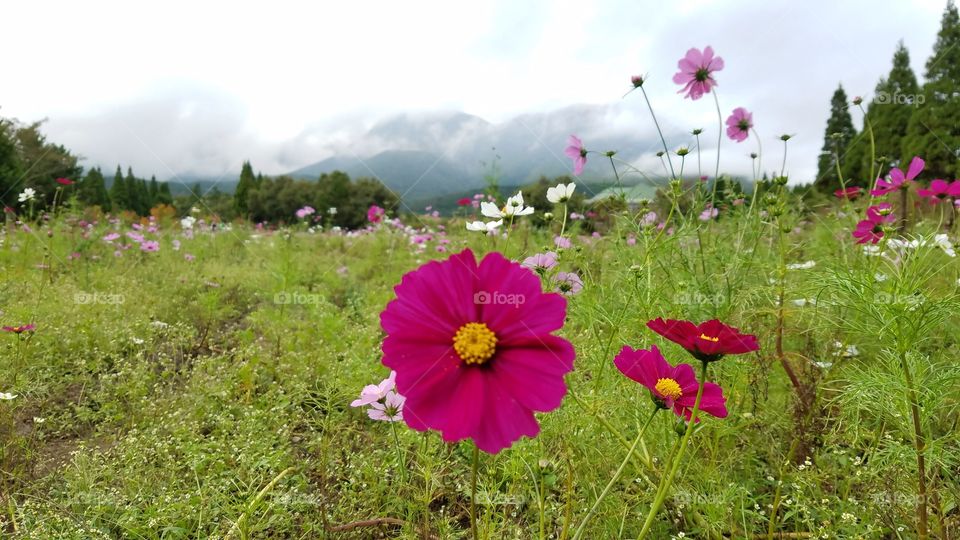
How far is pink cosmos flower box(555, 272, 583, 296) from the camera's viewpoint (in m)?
1.20

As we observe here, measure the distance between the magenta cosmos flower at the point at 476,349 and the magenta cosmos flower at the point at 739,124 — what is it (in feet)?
5.98

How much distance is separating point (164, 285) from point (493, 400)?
11.1ft

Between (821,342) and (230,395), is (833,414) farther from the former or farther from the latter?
(230,395)

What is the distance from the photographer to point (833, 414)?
146 cm

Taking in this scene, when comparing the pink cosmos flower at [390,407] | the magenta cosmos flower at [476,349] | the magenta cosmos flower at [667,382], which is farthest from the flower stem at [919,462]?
the pink cosmos flower at [390,407]

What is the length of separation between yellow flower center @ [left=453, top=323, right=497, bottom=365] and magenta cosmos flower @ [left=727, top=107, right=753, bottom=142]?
6.11 ft

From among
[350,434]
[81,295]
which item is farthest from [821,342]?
[81,295]

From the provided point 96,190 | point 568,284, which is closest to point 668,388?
point 568,284

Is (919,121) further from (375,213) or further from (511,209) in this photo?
(511,209)

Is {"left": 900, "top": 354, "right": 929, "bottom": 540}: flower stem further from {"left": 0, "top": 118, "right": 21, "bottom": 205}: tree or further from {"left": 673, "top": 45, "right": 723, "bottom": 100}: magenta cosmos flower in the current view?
{"left": 0, "top": 118, "right": 21, "bottom": 205}: tree

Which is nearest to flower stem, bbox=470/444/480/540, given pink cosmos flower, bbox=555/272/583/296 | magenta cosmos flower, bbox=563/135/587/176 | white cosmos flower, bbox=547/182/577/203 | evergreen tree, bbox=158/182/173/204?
pink cosmos flower, bbox=555/272/583/296

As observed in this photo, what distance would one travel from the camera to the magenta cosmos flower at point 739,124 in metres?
1.98

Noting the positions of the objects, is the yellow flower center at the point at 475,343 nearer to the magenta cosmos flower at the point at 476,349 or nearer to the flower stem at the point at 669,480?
the magenta cosmos flower at the point at 476,349

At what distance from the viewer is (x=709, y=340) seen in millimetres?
691
